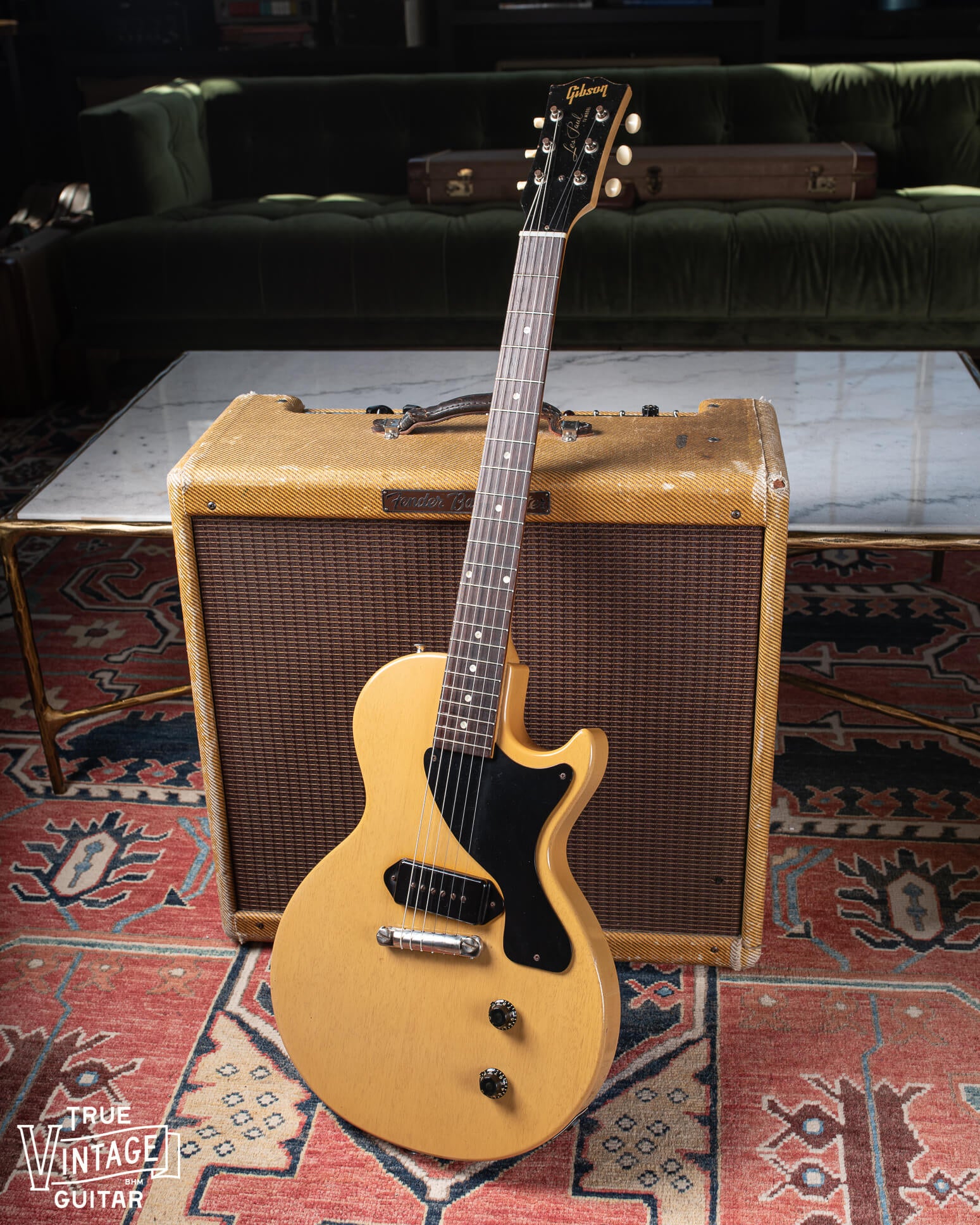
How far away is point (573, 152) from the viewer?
112 cm

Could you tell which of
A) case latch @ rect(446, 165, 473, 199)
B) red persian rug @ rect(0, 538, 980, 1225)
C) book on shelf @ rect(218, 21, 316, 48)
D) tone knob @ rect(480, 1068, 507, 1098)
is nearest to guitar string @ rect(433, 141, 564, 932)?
tone knob @ rect(480, 1068, 507, 1098)

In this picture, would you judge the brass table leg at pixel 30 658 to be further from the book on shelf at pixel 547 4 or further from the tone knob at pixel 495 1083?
the book on shelf at pixel 547 4

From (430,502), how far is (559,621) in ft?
0.58

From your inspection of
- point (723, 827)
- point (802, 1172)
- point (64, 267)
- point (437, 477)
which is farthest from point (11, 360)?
point (802, 1172)

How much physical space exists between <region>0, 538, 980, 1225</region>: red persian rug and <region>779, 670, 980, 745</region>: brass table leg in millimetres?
119

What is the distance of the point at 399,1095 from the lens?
1.11 meters

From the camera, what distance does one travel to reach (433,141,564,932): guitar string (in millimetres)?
1062

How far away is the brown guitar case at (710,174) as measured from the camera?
116 inches

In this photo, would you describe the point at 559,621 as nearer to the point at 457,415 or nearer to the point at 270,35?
the point at 457,415

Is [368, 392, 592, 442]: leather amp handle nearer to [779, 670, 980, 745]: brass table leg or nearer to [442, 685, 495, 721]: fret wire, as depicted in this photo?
[442, 685, 495, 721]: fret wire

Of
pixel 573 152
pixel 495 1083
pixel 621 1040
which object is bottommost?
pixel 621 1040

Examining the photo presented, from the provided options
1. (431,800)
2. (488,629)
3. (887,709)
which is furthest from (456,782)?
(887,709)

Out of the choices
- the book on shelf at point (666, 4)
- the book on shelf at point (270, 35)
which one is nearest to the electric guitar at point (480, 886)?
the book on shelf at point (666, 4)

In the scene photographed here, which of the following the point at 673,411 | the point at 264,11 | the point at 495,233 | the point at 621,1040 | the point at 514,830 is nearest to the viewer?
the point at 514,830
